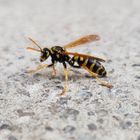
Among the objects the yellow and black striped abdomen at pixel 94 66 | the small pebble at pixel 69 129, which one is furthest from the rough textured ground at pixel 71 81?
the yellow and black striped abdomen at pixel 94 66

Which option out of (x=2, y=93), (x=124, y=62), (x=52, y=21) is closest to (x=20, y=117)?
(x=2, y=93)

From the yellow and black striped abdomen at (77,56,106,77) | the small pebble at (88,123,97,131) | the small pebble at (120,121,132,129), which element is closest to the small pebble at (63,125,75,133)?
the small pebble at (88,123,97,131)

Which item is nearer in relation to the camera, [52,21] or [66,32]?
[66,32]

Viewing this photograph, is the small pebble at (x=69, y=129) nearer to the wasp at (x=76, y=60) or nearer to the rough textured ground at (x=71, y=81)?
the rough textured ground at (x=71, y=81)

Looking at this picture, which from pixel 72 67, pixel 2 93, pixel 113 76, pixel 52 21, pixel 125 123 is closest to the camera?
pixel 125 123

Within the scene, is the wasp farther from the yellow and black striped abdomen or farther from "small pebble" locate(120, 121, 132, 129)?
"small pebble" locate(120, 121, 132, 129)

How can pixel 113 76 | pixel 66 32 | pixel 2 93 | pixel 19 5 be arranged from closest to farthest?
pixel 2 93
pixel 113 76
pixel 66 32
pixel 19 5

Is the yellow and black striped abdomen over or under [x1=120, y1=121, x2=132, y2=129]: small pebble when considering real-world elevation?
over

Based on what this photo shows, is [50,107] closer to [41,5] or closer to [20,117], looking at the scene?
[20,117]
